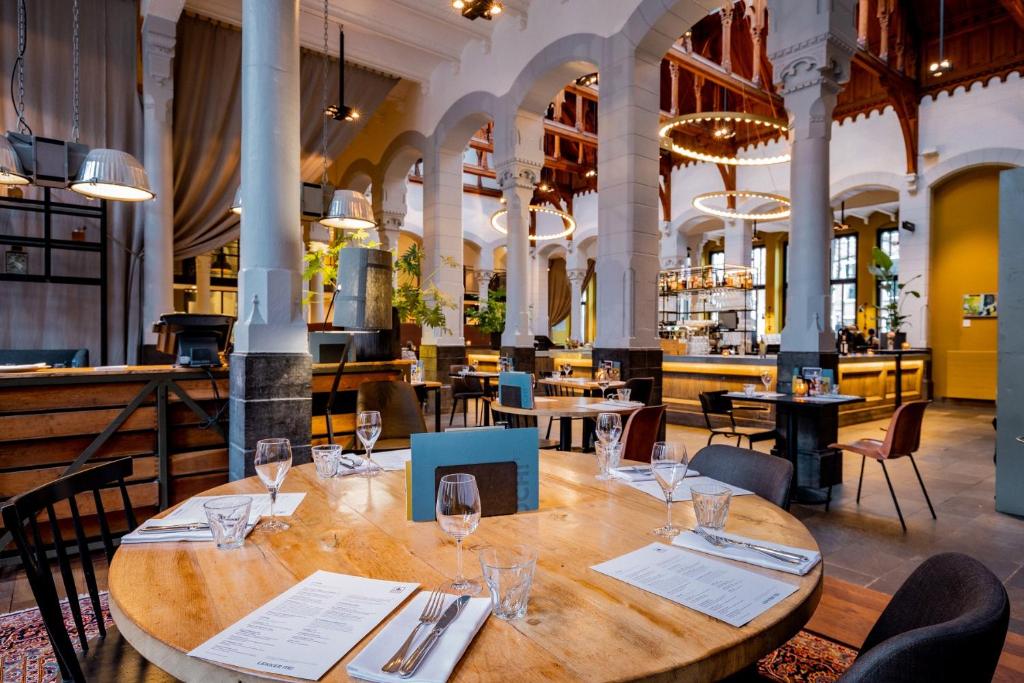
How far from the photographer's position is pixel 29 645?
6.85 ft

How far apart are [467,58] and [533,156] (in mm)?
2005

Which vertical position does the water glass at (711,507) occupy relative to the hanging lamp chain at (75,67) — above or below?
below

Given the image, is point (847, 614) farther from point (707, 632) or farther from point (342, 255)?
point (342, 255)

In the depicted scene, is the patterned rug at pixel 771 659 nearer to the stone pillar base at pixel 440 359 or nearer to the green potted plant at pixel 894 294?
the stone pillar base at pixel 440 359

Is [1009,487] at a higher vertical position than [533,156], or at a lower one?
lower

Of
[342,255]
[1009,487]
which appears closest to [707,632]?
[342,255]

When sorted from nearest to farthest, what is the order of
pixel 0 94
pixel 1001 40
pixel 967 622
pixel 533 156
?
pixel 967 622, pixel 0 94, pixel 533 156, pixel 1001 40

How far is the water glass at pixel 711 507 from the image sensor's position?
1.15 metres

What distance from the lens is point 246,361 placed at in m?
3.15

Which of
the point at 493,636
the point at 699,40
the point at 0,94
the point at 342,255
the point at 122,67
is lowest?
the point at 493,636

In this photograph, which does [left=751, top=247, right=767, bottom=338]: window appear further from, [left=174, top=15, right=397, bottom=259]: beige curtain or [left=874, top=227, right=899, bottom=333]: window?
[left=174, top=15, right=397, bottom=259]: beige curtain

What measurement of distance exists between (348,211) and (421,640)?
5.22 meters

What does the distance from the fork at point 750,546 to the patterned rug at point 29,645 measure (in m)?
Answer: 2.00

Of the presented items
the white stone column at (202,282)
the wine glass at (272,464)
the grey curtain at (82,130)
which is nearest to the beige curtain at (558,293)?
the white stone column at (202,282)
